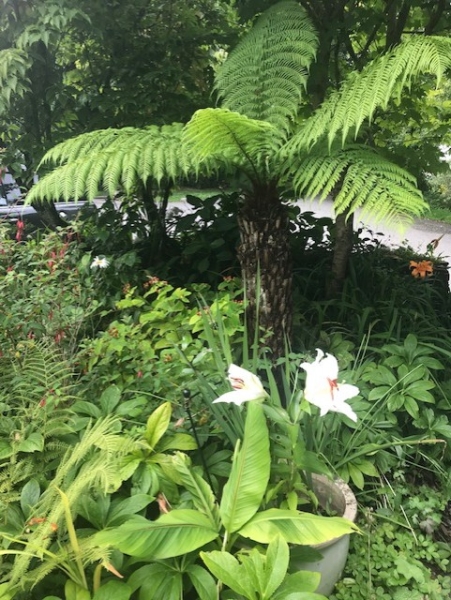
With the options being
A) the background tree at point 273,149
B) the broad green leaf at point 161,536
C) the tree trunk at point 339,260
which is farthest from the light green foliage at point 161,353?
the tree trunk at point 339,260

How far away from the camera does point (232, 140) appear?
64.1 inches

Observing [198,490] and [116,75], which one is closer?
[198,490]

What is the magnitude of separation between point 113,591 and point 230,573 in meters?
0.28

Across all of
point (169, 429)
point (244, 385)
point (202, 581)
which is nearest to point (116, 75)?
point (169, 429)

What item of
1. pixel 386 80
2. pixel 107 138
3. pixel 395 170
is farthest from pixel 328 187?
pixel 107 138

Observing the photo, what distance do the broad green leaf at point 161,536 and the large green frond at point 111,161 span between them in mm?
1149

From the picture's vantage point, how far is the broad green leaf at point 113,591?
1043 millimetres

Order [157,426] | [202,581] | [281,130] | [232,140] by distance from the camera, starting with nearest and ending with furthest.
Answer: [202,581] < [157,426] < [232,140] < [281,130]

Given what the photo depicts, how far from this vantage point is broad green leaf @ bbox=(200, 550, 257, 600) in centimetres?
99

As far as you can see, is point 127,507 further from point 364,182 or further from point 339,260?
point 339,260

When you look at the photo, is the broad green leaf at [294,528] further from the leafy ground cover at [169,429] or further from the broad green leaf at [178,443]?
the broad green leaf at [178,443]

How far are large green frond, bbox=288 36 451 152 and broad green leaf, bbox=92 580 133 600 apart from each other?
A: 1.40 m

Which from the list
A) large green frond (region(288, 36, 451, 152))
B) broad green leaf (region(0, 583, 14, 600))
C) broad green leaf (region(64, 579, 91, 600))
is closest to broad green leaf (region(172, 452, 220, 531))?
broad green leaf (region(64, 579, 91, 600))

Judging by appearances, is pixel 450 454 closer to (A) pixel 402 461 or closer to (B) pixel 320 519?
(A) pixel 402 461
